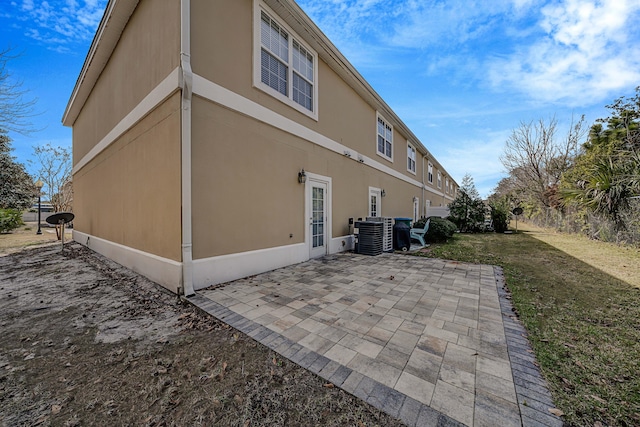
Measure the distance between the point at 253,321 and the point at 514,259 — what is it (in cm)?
724

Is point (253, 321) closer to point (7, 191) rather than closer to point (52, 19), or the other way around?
point (52, 19)

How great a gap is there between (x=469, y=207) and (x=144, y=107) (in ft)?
47.7

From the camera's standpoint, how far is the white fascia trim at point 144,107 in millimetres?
3891

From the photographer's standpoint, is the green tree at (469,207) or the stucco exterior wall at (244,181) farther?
the green tree at (469,207)

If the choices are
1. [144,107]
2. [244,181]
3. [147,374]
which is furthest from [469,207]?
[147,374]

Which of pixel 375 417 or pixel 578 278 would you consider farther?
pixel 578 278

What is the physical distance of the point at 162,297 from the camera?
12.1 feet

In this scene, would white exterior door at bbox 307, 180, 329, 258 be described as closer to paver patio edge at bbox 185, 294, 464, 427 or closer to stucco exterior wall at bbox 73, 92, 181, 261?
stucco exterior wall at bbox 73, 92, 181, 261

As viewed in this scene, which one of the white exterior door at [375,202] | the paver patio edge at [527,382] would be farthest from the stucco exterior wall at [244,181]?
the paver patio edge at [527,382]

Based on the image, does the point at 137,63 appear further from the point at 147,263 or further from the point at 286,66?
the point at 147,263

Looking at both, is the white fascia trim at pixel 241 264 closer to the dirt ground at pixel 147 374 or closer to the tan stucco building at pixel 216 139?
the tan stucco building at pixel 216 139

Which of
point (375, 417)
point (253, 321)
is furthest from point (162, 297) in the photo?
point (375, 417)

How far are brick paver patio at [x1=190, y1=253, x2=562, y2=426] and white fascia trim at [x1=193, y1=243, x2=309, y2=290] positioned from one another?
→ 186mm

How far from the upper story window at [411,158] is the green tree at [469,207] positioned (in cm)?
299
